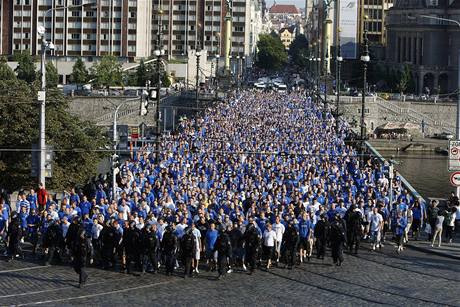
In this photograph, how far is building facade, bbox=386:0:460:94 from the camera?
13962 centimetres

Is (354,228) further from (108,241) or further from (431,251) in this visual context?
(108,241)

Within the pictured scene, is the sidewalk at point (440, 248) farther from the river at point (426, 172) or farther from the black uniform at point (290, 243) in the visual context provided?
the river at point (426, 172)

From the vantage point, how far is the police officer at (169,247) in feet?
82.5

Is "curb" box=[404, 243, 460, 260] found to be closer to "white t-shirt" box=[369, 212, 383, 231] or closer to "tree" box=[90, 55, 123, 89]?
"white t-shirt" box=[369, 212, 383, 231]

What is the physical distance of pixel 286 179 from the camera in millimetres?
37219

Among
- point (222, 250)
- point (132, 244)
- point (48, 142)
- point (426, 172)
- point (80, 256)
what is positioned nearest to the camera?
point (80, 256)

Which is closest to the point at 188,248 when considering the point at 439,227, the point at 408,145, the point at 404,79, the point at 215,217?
the point at 215,217

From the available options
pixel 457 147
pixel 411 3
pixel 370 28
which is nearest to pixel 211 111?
pixel 457 147

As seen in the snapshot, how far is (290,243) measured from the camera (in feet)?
86.6

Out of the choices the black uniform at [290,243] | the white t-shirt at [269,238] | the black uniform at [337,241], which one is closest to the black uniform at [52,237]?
the white t-shirt at [269,238]

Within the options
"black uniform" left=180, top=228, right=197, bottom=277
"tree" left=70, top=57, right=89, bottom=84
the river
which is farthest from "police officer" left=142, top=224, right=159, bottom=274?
"tree" left=70, top=57, right=89, bottom=84

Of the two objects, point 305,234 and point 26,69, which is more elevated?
point 26,69

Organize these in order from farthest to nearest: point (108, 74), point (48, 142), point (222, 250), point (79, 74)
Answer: point (79, 74) → point (108, 74) → point (48, 142) → point (222, 250)

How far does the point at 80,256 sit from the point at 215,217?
5346 millimetres
